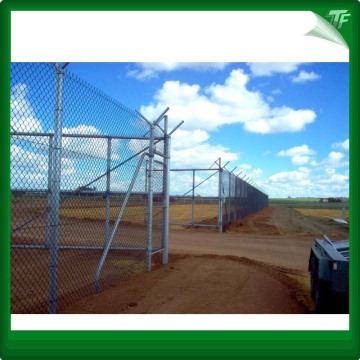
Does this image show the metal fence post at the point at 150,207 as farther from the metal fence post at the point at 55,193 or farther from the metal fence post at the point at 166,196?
the metal fence post at the point at 55,193

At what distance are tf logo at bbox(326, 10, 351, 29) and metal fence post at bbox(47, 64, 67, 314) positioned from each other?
2.62 m

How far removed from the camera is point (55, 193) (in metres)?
4.24

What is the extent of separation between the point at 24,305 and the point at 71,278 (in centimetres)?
133

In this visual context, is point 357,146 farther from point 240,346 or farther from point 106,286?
point 106,286

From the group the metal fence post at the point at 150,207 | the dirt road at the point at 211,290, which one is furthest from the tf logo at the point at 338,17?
the metal fence post at the point at 150,207

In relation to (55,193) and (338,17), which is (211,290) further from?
(338,17)

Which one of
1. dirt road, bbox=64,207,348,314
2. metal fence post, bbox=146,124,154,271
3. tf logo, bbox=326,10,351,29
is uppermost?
tf logo, bbox=326,10,351,29

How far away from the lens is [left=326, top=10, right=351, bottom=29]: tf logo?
315 cm

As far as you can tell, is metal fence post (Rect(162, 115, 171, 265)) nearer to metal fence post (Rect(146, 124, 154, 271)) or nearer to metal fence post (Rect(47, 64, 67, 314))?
metal fence post (Rect(146, 124, 154, 271))

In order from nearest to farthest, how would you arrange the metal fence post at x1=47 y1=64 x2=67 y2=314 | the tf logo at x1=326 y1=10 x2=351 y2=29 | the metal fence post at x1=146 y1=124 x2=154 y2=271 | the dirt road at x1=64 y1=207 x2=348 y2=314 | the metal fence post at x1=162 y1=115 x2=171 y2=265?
the tf logo at x1=326 y1=10 x2=351 y2=29 < the metal fence post at x1=47 y1=64 x2=67 y2=314 < the dirt road at x1=64 y1=207 x2=348 y2=314 < the metal fence post at x1=146 y1=124 x2=154 y2=271 < the metal fence post at x1=162 y1=115 x2=171 y2=265

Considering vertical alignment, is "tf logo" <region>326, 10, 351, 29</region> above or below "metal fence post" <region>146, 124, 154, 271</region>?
above

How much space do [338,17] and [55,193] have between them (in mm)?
3117

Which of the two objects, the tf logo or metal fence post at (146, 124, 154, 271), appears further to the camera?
metal fence post at (146, 124, 154, 271)

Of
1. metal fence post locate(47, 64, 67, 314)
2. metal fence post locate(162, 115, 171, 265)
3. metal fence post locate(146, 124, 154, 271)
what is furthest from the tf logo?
metal fence post locate(162, 115, 171, 265)
